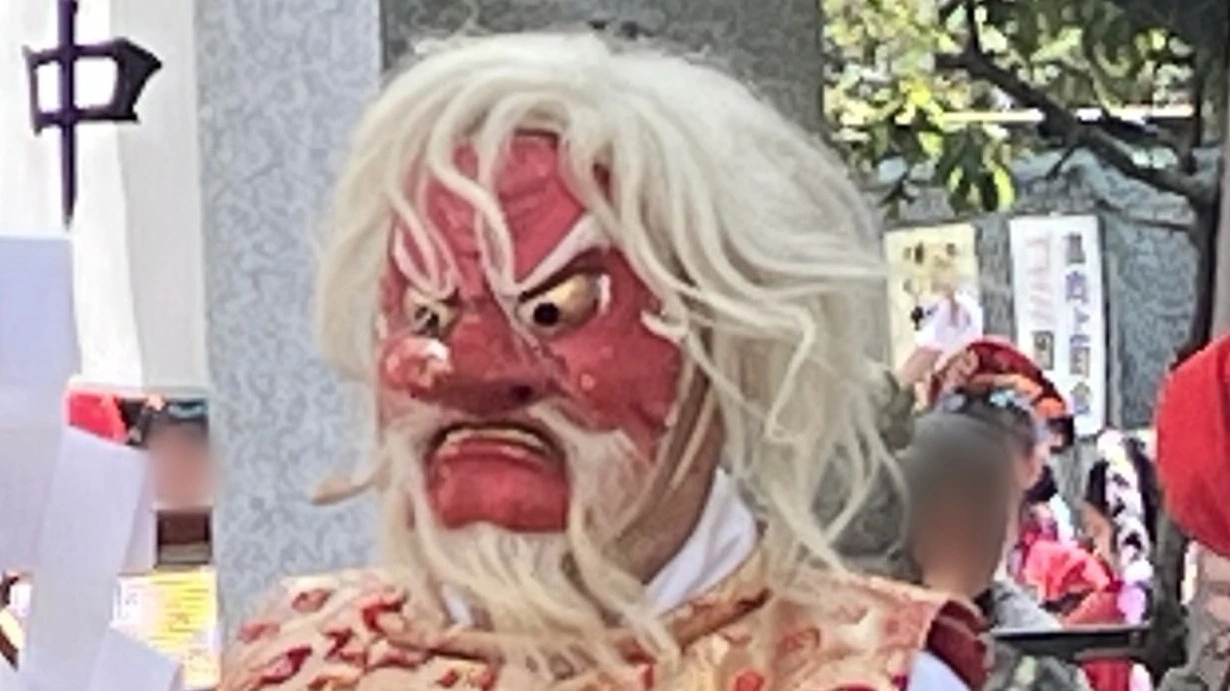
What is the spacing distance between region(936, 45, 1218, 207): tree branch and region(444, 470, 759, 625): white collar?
153 centimetres

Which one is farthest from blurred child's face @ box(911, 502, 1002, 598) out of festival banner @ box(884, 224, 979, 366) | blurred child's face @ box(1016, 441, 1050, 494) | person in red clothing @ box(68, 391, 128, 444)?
festival banner @ box(884, 224, 979, 366)

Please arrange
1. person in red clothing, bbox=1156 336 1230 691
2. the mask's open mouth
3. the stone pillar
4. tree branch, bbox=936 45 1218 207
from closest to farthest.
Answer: the mask's open mouth, person in red clothing, bbox=1156 336 1230 691, the stone pillar, tree branch, bbox=936 45 1218 207

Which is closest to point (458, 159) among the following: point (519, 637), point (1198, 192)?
point (519, 637)

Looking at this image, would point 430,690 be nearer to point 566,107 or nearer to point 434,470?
point 434,470

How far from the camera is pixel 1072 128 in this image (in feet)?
8.74

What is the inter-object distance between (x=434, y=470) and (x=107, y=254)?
0.38 m

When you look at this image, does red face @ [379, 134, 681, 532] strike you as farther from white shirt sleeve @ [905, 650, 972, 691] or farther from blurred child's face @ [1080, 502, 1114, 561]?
blurred child's face @ [1080, 502, 1114, 561]

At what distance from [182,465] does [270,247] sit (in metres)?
0.19

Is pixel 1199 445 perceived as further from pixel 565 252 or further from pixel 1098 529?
pixel 1098 529

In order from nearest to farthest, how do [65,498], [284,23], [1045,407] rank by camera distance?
1. [65,498]
2. [284,23]
3. [1045,407]

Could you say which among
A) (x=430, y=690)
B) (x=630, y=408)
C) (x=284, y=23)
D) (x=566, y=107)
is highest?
(x=284, y=23)

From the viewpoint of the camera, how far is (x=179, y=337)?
1.36 metres

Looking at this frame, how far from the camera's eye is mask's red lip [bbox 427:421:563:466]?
1.02 metres

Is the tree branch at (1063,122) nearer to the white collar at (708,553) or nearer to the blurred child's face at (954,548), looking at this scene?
the blurred child's face at (954,548)
